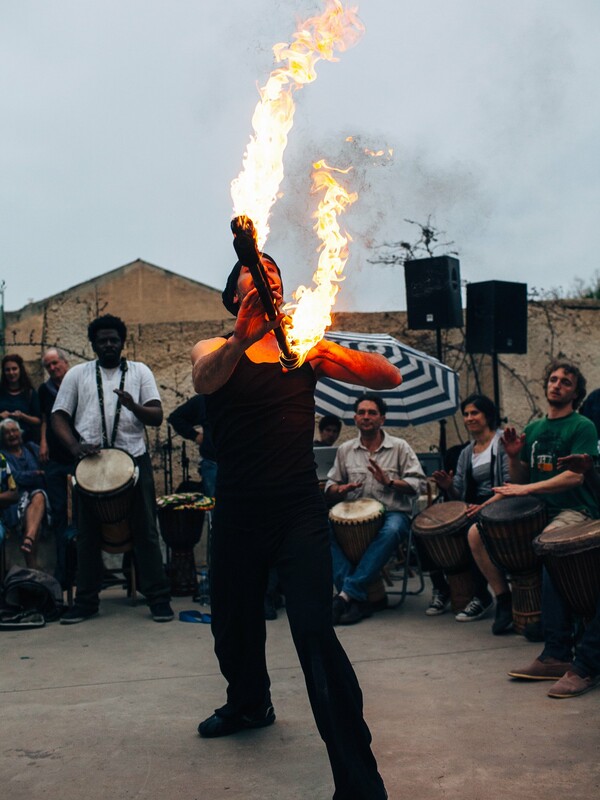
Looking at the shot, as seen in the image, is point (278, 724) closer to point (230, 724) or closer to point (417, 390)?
point (230, 724)

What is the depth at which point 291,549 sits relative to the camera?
12.1 feet

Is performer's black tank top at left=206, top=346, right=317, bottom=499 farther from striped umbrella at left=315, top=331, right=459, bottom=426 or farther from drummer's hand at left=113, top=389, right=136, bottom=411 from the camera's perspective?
striped umbrella at left=315, top=331, right=459, bottom=426

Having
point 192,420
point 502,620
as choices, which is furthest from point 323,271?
point 192,420

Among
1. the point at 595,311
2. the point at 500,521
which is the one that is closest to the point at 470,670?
the point at 500,521

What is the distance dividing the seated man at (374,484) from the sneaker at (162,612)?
120cm

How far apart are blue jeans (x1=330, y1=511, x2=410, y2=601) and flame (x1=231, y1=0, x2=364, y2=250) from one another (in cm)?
397

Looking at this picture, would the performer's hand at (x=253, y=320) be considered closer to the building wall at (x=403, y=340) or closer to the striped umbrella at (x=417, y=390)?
the striped umbrella at (x=417, y=390)

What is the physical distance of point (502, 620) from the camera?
20.8ft

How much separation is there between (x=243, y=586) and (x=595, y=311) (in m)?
9.21

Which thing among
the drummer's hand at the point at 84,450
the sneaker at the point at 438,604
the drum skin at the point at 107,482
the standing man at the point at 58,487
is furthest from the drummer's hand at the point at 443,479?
the standing man at the point at 58,487

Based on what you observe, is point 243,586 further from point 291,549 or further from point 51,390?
point 51,390

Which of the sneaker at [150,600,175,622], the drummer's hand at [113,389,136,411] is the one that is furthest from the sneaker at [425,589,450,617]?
the drummer's hand at [113,389,136,411]

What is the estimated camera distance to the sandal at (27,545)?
7707 mm

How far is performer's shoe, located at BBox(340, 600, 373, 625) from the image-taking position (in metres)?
6.94
